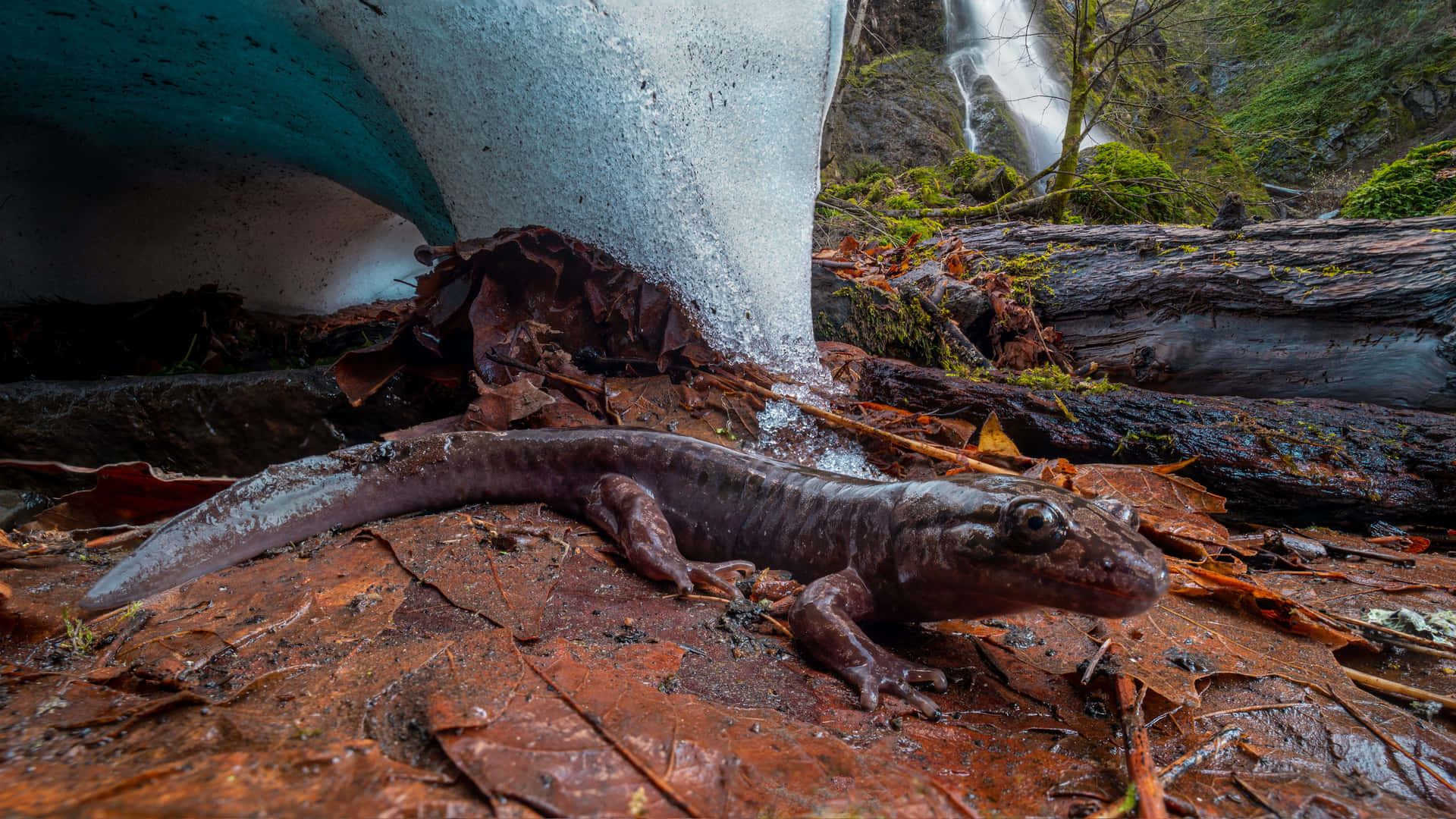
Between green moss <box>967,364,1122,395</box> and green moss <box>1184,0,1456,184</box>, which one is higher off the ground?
green moss <box>1184,0,1456,184</box>

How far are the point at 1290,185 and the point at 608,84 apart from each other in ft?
113

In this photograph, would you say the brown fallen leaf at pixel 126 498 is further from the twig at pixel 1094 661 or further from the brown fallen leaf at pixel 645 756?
the twig at pixel 1094 661

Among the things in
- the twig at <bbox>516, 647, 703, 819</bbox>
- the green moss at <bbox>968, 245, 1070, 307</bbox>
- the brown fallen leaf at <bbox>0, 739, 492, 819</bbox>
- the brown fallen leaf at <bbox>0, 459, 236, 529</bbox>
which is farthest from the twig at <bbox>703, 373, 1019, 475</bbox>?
the green moss at <bbox>968, 245, 1070, 307</bbox>

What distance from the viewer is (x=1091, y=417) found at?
414 centimetres

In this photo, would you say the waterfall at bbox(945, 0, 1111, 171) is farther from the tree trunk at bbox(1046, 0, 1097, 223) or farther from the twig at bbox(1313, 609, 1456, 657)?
the twig at bbox(1313, 609, 1456, 657)

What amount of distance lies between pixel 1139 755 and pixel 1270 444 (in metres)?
3.30

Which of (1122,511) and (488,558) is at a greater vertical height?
(1122,511)

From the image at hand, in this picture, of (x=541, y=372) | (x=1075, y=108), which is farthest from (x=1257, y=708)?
(x=1075, y=108)

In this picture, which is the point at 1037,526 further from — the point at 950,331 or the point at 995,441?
the point at 950,331

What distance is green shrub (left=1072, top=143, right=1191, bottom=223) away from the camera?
1112 centimetres

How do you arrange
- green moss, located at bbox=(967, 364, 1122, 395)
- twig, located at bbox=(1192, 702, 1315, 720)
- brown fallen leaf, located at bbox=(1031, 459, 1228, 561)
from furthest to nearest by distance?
green moss, located at bbox=(967, 364, 1122, 395) → brown fallen leaf, located at bbox=(1031, 459, 1228, 561) → twig, located at bbox=(1192, 702, 1315, 720)

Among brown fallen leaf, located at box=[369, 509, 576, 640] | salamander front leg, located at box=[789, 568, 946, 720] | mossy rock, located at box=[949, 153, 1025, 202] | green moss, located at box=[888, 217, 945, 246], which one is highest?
mossy rock, located at box=[949, 153, 1025, 202]

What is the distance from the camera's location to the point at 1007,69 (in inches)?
1051

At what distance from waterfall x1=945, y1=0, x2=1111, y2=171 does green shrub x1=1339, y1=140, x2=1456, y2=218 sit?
15365 mm
